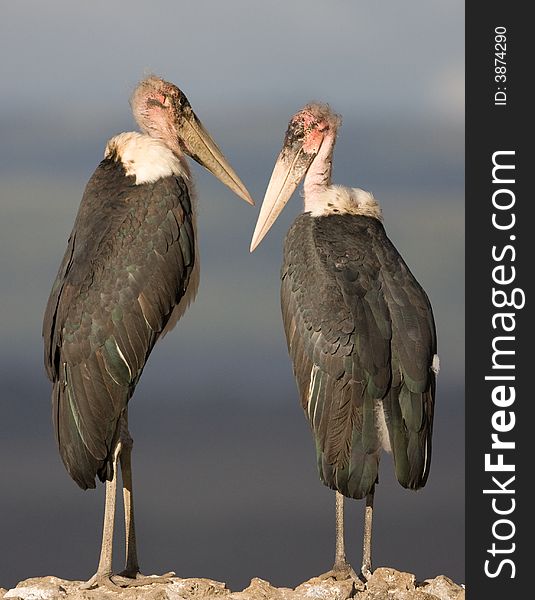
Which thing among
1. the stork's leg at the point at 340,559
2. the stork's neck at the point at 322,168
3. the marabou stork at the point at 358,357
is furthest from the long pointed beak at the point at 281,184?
the stork's leg at the point at 340,559

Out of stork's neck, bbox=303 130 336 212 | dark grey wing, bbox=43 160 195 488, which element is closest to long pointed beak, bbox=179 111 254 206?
stork's neck, bbox=303 130 336 212

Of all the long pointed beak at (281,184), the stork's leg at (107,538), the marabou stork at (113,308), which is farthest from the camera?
the long pointed beak at (281,184)

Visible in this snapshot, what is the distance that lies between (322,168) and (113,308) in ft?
6.86

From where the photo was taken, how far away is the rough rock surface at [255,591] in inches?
445

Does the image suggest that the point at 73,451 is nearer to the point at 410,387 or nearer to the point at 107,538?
the point at 107,538

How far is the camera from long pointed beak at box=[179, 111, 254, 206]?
12695 mm

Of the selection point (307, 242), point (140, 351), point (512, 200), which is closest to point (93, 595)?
point (140, 351)

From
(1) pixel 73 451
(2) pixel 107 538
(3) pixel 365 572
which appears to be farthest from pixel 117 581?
(3) pixel 365 572

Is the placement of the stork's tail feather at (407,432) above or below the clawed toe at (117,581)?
above

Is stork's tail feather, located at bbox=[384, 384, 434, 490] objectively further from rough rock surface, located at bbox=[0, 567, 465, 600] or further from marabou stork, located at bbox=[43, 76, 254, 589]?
marabou stork, located at bbox=[43, 76, 254, 589]

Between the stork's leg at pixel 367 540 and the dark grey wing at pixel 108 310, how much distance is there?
1718 mm

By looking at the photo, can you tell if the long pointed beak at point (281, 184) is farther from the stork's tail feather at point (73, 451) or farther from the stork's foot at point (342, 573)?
the stork's foot at point (342, 573)

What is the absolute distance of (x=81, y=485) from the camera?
11555 mm

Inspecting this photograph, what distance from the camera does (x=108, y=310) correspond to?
453 inches
